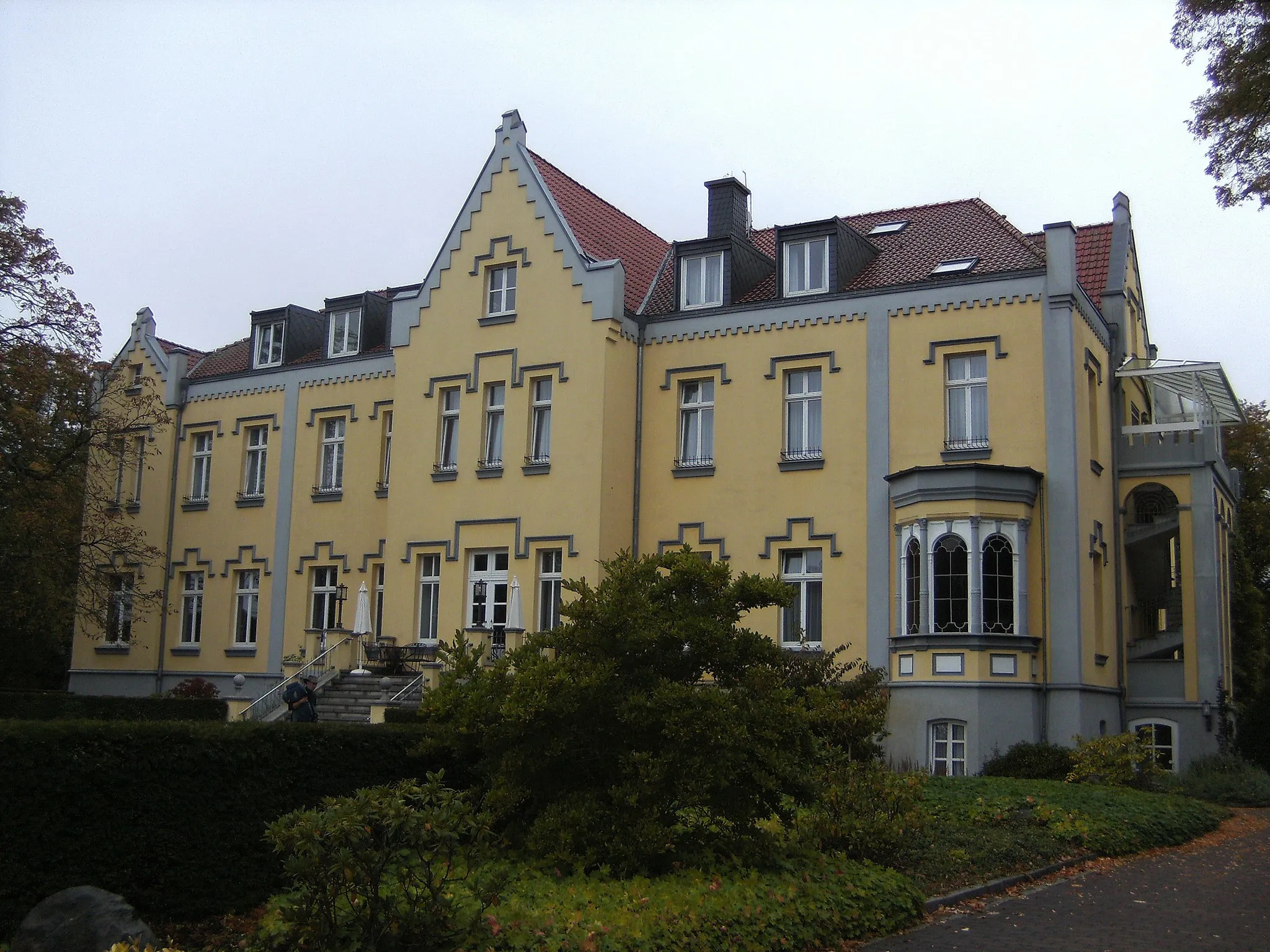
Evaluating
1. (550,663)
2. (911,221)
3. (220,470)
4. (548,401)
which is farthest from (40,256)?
(550,663)

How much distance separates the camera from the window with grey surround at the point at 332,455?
107ft

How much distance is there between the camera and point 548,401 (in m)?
28.1

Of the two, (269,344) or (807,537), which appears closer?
(807,537)

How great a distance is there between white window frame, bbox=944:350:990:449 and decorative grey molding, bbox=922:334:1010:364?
0.72 ft

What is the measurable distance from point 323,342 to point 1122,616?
2099 centimetres

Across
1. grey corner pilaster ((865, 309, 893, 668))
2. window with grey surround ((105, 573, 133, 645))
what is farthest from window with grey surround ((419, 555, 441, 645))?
window with grey surround ((105, 573, 133, 645))

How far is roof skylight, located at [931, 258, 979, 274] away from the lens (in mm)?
25562

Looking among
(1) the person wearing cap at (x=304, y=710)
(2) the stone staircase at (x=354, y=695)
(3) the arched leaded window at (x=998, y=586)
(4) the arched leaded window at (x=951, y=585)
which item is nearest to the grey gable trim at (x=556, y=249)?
(2) the stone staircase at (x=354, y=695)

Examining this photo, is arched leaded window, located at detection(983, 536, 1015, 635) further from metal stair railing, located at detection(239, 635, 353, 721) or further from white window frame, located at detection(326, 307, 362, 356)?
white window frame, located at detection(326, 307, 362, 356)

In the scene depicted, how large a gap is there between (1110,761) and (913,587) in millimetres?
4860

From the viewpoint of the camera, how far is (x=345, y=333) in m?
33.4

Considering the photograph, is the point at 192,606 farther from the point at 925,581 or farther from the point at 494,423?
the point at 925,581

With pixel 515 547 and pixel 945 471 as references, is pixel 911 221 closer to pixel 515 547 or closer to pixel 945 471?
pixel 945 471

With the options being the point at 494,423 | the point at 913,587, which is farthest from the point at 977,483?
the point at 494,423
